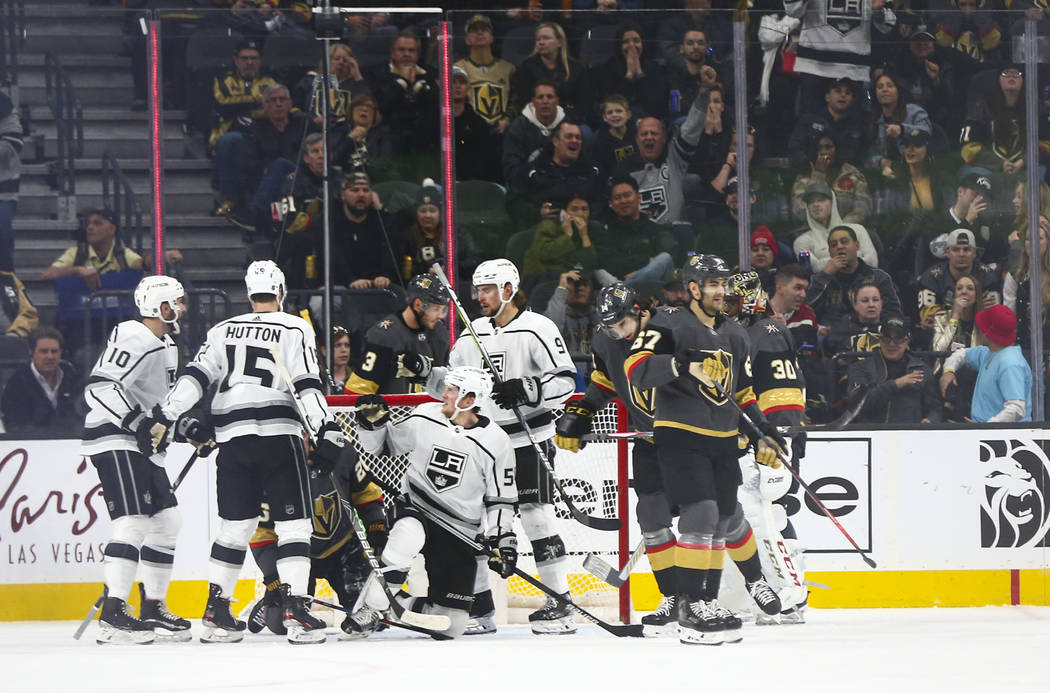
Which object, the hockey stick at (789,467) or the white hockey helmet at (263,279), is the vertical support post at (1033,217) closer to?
the hockey stick at (789,467)

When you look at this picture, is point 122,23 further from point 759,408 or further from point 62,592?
point 759,408

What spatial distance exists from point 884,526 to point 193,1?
454 centimetres

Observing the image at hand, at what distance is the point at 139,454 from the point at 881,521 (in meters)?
3.01

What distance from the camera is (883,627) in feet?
19.1

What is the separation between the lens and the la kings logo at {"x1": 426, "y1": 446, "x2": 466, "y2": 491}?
5.57m

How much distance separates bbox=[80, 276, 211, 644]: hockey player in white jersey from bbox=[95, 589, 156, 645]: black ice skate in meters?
0.01

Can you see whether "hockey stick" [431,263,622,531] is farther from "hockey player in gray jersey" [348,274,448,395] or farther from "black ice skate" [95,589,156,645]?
"black ice skate" [95,589,156,645]

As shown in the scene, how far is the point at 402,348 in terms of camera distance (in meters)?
6.01

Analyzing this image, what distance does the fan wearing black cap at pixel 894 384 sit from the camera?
6570 millimetres

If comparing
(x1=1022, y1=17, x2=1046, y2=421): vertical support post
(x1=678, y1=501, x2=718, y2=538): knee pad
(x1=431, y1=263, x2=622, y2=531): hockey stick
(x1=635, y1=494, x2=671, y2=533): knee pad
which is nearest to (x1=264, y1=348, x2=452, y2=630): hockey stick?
(x1=431, y1=263, x2=622, y2=531): hockey stick

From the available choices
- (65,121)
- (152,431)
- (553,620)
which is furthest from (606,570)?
(65,121)

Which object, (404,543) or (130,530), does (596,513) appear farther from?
(130,530)

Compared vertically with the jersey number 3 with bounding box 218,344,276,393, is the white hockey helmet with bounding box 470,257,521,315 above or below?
above

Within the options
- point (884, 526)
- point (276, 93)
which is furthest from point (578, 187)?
point (884, 526)
